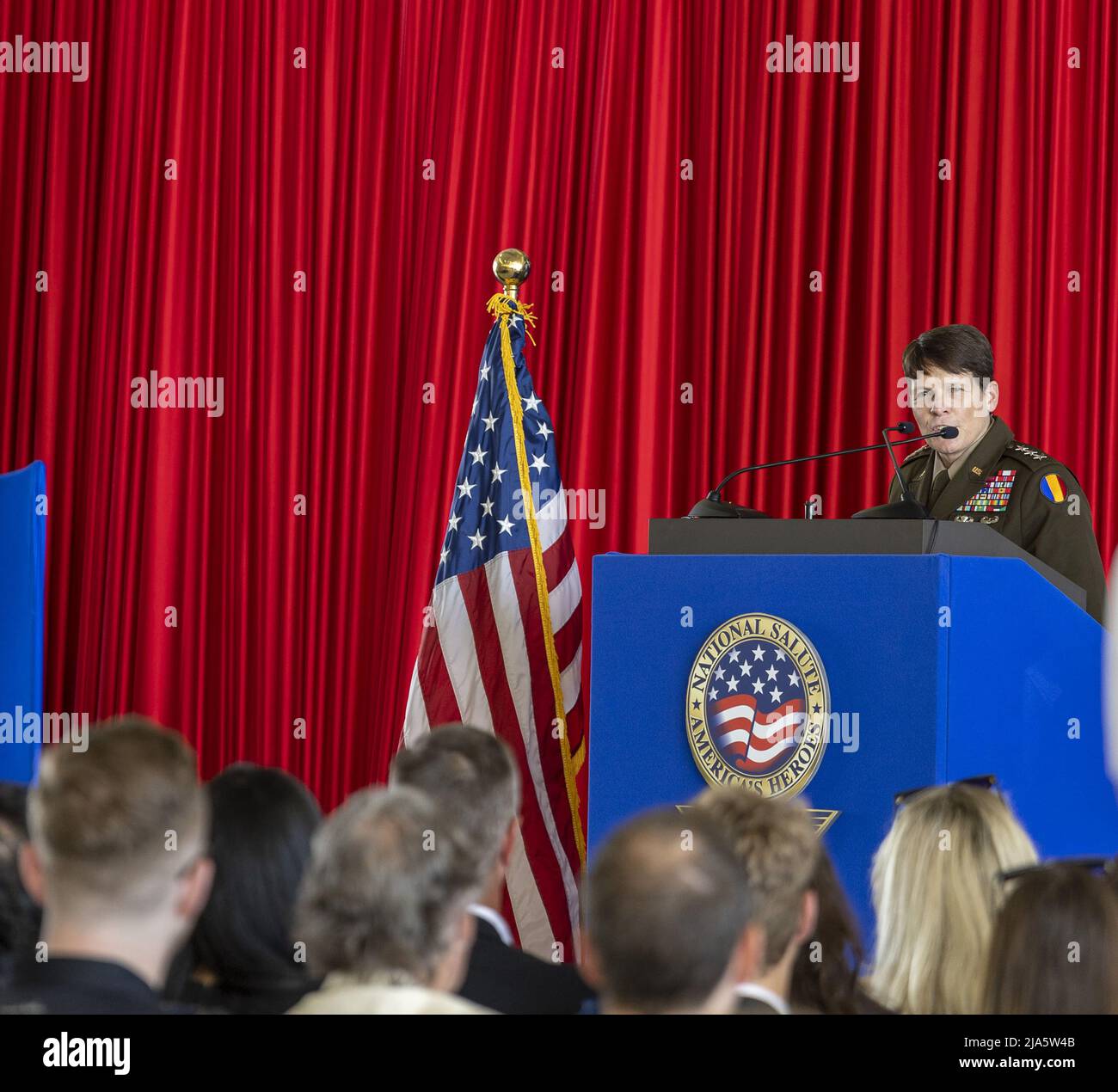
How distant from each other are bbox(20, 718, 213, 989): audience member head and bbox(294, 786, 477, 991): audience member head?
0.12m

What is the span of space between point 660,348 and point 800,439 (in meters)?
0.51

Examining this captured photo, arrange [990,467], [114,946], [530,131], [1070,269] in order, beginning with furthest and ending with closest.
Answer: [530,131]
[1070,269]
[990,467]
[114,946]

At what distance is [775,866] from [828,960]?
0.63 feet

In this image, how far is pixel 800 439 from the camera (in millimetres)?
5078

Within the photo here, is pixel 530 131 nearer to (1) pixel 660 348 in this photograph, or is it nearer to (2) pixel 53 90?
(1) pixel 660 348

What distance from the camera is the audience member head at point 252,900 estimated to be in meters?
1.83

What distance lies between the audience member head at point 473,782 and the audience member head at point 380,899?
0.22 metres

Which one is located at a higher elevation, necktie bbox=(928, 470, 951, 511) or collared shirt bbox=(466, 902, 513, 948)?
necktie bbox=(928, 470, 951, 511)

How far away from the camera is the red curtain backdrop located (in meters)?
4.90

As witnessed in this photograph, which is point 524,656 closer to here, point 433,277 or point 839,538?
point 839,538

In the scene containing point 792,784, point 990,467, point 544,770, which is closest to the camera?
point 792,784

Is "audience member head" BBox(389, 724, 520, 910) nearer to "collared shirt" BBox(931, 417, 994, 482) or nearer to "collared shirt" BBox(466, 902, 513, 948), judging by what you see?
"collared shirt" BBox(466, 902, 513, 948)

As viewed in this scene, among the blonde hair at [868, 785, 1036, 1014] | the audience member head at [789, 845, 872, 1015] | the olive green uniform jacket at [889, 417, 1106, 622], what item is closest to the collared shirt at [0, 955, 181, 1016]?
the audience member head at [789, 845, 872, 1015]
